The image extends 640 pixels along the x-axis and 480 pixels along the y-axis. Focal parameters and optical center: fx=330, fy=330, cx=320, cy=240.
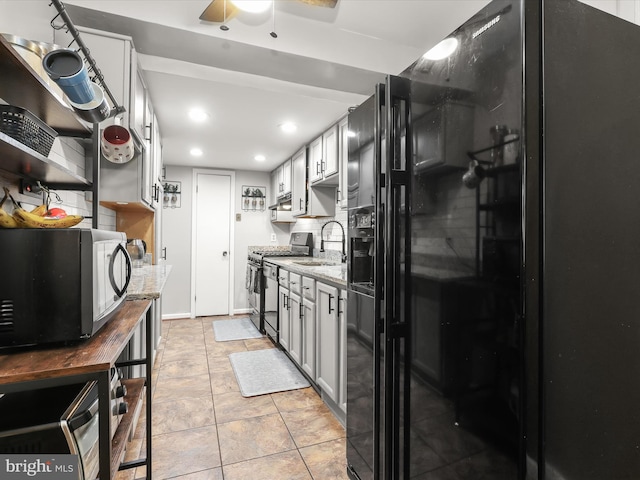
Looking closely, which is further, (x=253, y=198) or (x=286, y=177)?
(x=253, y=198)

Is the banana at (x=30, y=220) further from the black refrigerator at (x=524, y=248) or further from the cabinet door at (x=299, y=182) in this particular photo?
the cabinet door at (x=299, y=182)

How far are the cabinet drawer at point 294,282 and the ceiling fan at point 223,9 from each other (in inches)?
75.4

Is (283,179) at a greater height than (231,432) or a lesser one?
greater

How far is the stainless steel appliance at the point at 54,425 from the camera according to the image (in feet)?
2.74

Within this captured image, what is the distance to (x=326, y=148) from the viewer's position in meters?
3.51

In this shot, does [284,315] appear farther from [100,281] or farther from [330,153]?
[100,281]

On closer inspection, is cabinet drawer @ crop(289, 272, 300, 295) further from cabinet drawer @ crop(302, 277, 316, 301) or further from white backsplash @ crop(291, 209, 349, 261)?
white backsplash @ crop(291, 209, 349, 261)

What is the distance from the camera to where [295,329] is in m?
3.01

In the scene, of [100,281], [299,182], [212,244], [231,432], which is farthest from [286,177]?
[100,281]

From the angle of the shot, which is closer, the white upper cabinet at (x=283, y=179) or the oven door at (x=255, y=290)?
the oven door at (x=255, y=290)

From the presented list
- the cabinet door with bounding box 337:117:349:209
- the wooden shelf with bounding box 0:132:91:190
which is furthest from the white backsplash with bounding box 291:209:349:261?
the wooden shelf with bounding box 0:132:91:190

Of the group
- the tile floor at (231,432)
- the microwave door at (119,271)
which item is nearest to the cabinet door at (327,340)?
the tile floor at (231,432)

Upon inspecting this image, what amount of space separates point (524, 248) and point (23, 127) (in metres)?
1.50

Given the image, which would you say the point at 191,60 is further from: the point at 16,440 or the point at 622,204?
the point at 622,204
